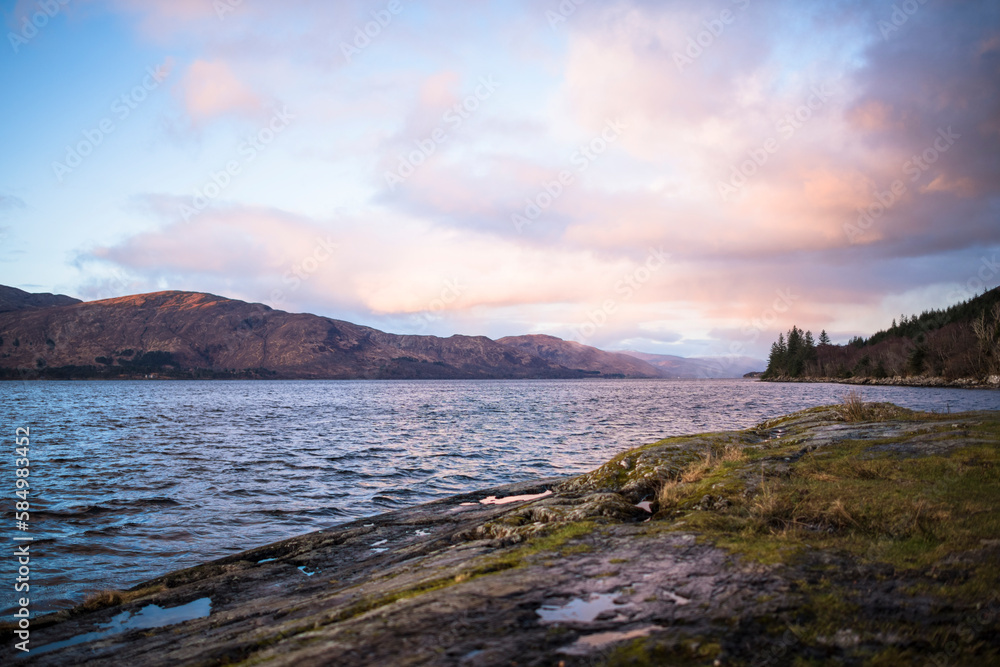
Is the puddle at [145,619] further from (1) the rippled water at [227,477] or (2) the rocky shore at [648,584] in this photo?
(1) the rippled water at [227,477]

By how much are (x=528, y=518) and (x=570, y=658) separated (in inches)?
240

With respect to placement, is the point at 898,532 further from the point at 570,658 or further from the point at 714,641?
the point at 570,658

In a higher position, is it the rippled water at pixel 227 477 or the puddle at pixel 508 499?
the puddle at pixel 508 499

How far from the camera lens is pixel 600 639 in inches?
178

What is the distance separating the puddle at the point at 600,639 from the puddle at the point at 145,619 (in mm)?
7040

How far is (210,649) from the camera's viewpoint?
604 centimetres

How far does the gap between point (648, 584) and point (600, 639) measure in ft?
5.05

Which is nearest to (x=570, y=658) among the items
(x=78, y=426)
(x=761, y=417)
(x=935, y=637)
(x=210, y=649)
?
(x=935, y=637)

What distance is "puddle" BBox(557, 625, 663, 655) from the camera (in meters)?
4.33

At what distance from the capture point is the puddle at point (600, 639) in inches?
171
